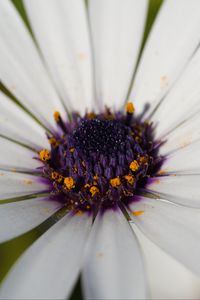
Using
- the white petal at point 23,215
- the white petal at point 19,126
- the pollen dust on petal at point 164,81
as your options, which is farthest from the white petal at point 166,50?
the white petal at point 23,215

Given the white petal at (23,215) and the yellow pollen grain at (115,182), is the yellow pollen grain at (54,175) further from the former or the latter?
the yellow pollen grain at (115,182)

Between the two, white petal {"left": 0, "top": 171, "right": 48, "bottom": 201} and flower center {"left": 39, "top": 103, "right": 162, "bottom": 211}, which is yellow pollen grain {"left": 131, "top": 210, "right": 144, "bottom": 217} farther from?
white petal {"left": 0, "top": 171, "right": 48, "bottom": 201}

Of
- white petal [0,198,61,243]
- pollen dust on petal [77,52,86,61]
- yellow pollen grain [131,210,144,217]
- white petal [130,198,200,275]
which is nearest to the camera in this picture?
white petal [130,198,200,275]

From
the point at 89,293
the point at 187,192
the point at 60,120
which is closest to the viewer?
the point at 89,293

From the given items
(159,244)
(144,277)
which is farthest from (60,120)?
(144,277)

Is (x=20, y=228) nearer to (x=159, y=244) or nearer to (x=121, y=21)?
(x=159, y=244)

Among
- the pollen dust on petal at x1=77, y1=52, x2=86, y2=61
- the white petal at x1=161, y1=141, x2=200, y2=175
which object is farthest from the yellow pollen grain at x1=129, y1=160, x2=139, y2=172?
the pollen dust on petal at x1=77, y1=52, x2=86, y2=61

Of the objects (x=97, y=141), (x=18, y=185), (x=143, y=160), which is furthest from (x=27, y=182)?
(x=143, y=160)

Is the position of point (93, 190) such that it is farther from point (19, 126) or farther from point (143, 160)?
A: point (19, 126)
